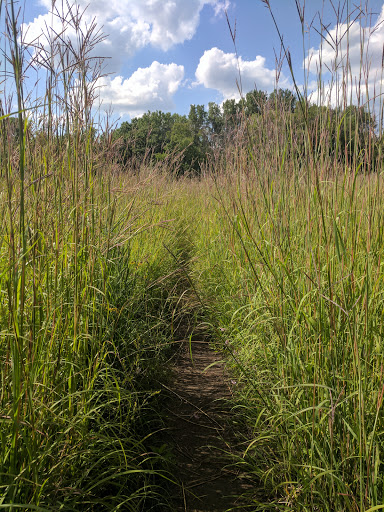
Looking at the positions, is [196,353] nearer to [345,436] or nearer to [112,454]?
[112,454]

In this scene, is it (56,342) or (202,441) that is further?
(202,441)

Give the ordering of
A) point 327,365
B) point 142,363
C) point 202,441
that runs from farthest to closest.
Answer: point 142,363 → point 202,441 → point 327,365

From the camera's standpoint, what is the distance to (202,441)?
1830mm

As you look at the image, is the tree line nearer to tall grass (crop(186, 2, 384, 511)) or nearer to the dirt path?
tall grass (crop(186, 2, 384, 511))

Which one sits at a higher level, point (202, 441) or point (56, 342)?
point (56, 342)

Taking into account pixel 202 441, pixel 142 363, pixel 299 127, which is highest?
pixel 299 127

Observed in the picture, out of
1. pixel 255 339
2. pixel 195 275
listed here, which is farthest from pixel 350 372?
pixel 195 275

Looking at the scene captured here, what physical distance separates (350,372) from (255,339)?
0.82m

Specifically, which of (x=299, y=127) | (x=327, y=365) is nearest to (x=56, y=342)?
(x=327, y=365)

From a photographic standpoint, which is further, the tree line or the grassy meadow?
→ the tree line

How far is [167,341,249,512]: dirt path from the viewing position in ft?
4.81

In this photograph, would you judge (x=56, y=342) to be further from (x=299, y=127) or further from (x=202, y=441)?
(x=299, y=127)

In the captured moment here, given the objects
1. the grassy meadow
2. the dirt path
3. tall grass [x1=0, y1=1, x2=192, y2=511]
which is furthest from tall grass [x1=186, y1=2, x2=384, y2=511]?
tall grass [x1=0, y1=1, x2=192, y2=511]

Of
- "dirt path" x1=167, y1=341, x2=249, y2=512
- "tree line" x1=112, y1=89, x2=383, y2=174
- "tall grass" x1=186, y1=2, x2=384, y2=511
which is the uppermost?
"tree line" x1=112, y1=89, x2=383, y2=174
